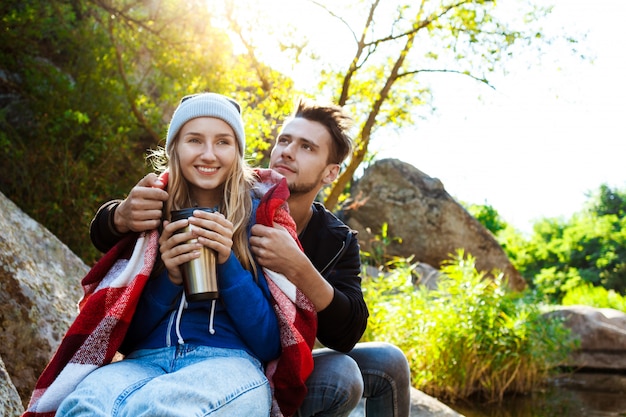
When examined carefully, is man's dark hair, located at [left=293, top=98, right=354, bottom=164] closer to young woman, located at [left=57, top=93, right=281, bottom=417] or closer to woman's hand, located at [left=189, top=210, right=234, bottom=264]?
Result: young woman, located at [left=57, top=93, right=281, bottom=417]

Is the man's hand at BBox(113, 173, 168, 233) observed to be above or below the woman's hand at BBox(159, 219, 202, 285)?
above

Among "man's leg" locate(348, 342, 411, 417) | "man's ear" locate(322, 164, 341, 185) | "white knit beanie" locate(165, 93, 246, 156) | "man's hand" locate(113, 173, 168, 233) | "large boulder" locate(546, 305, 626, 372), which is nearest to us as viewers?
"man's hand" locate(113, 173, 168, 233)

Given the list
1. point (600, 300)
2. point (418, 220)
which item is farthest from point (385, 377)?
point (600, 300)

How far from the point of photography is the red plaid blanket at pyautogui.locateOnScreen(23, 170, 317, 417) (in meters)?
1.89

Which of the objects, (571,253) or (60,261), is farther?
(571,253)

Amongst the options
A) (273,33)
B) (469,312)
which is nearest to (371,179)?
(273,33)

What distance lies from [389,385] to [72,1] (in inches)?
236

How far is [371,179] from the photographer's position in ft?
39.2

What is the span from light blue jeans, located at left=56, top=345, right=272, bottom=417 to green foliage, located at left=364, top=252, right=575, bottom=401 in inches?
180

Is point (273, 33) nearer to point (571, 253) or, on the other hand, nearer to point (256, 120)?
point (256, 120)

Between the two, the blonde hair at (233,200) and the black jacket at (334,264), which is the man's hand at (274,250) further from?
Answer: the black jacket at (334,264)

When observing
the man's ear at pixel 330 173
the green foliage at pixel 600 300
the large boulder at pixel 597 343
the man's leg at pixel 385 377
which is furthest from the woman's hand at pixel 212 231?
the green foliage at pixel 600 300

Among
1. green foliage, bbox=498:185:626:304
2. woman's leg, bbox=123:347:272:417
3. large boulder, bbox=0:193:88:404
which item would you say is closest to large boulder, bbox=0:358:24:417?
large boulder, bbox=0:193:88:404

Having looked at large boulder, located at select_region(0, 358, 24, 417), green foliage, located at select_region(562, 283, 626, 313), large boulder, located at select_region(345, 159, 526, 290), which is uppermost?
large boulder, located at select_region(345, 159, 526, 290)
